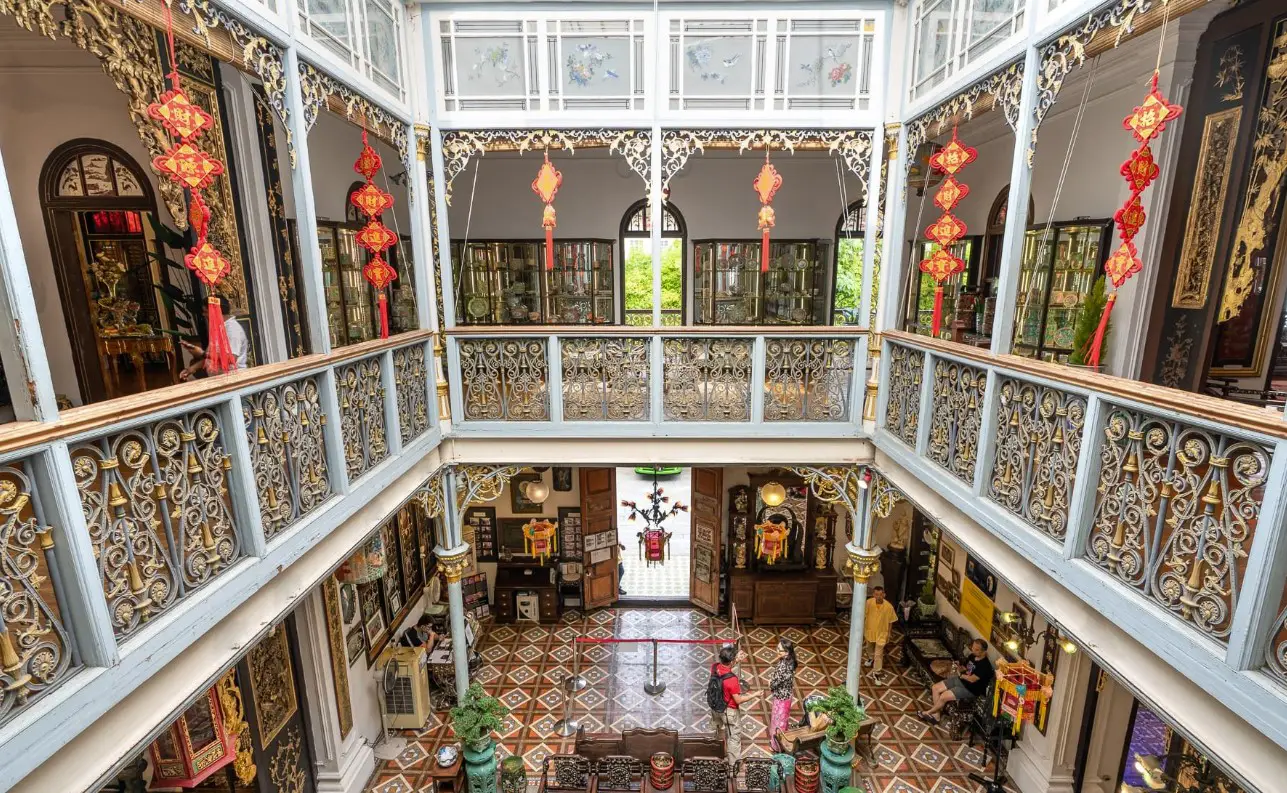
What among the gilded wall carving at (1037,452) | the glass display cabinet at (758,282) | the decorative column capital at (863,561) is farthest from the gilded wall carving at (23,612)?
the glass display cabinet at (758,282)

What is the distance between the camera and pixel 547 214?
19.1 feet

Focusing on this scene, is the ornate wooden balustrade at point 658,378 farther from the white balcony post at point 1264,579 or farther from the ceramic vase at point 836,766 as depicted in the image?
the white balcony post at point 1264,579

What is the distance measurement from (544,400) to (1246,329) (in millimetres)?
6408

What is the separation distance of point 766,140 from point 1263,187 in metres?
3.97

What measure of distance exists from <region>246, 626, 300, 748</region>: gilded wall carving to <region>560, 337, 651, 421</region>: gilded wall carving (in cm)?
377

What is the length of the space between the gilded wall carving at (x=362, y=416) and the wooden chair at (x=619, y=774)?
4.28m

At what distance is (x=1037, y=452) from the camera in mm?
3828

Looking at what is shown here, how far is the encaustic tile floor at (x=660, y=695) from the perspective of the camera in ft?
25.3

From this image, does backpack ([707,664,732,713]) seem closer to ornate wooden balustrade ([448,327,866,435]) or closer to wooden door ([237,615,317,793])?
ornate wooden balustrade ([448,327,866,435])

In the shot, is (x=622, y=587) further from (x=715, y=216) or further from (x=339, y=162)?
(x=339, y=162)

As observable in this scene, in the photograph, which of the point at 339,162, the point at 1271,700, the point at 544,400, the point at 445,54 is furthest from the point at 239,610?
the point at 339,162

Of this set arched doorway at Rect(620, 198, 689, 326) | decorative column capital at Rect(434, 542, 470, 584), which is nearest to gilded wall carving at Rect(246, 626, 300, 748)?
decorative column capital at Rect(434, 542, 470, 584)

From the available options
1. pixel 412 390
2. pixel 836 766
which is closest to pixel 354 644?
pixel 412 390

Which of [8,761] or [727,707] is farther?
[727,707]
